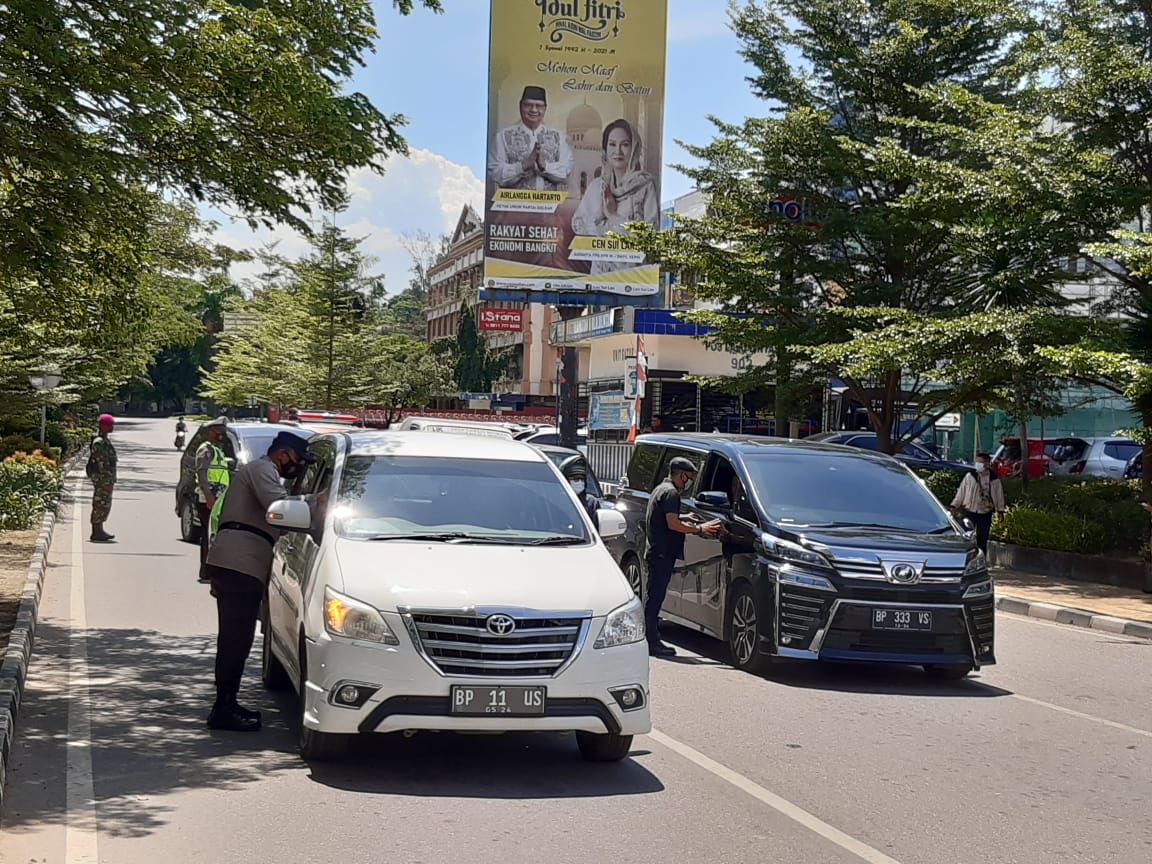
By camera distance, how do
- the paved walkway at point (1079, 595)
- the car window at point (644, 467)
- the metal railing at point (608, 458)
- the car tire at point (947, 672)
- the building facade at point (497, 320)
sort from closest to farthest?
the car tire at point (947, 672) → the car window at point (644, 467) → the paved walkway at point (1079, 595) → the metal railing at point (608, 458) → the building facade at point (497, 320)

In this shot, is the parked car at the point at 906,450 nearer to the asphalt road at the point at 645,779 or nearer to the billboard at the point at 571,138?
the billboard at the point at 571,138

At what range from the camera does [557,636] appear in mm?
7105

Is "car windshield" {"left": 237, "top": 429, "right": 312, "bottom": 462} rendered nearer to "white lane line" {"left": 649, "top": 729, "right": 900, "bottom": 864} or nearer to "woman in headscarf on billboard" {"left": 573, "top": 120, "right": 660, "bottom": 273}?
"white lane line" {"left": 649, "top": 729, "right": 900, "bottom": 864}

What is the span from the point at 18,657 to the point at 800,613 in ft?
17.8

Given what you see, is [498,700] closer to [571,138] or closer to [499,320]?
[571,138]

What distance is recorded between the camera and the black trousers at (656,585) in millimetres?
11648

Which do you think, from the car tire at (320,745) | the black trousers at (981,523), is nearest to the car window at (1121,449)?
the black trousers at (981,523)

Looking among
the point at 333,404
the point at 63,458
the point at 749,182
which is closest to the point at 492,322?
the point at 333,404

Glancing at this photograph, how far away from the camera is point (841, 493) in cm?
1163

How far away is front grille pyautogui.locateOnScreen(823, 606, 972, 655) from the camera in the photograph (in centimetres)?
1041

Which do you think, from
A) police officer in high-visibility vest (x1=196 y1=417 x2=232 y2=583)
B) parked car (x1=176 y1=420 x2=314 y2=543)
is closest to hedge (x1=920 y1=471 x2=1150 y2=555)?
parked car (x1=176 y1=420 x2=314 y2=543)

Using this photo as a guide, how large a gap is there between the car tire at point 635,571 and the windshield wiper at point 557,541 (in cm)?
504

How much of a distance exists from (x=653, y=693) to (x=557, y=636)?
3.14m

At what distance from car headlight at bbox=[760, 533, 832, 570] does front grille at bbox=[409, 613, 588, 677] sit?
397 cm
